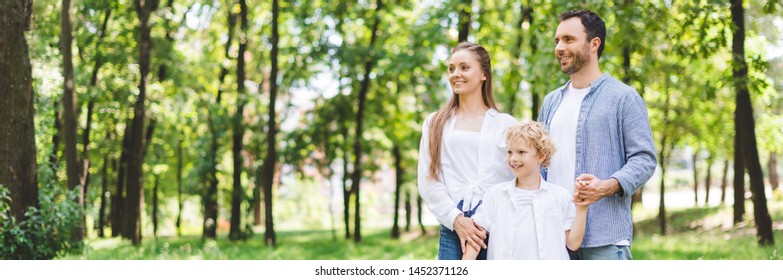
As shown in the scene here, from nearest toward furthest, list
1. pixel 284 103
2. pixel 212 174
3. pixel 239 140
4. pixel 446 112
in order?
1. pixel 446 112
2. pixel 239 140
3. pixel 212 174
4. pixel 284 103

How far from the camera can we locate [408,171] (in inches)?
928

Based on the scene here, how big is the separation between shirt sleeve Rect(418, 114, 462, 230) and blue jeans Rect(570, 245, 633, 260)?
64 cm

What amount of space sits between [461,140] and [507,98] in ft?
48.6

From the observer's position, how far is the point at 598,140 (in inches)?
132

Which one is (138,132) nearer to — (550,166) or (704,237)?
(704,237)

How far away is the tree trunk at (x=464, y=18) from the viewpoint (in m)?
13.6

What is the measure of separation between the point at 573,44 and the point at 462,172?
2.70 ft

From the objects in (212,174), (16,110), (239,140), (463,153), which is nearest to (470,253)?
(463,153)

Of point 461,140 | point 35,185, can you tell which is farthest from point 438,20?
point 461,140

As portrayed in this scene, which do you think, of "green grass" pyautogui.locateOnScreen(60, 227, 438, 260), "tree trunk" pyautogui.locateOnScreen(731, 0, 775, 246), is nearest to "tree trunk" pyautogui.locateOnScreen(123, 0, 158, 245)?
"green grass" pyautogui.locateOnScreen(60, 227, 438, 260)

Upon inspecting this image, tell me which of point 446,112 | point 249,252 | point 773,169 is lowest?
point 249,252

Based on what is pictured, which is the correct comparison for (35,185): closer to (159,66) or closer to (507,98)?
(159,66)

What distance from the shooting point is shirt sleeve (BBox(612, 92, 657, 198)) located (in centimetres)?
318

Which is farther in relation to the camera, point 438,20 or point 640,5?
point 438,20
